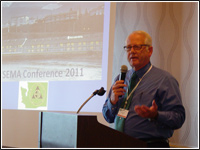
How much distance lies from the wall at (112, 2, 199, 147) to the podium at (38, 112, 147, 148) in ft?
6.94

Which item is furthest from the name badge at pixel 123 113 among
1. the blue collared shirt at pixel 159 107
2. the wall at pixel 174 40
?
the wall at pixel 174 40

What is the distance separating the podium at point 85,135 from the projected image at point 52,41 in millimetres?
2077

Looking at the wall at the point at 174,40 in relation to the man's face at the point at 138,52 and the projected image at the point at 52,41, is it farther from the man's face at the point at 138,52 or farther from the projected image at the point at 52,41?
the man's face at the point at 138,52

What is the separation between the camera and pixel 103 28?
12.6ft

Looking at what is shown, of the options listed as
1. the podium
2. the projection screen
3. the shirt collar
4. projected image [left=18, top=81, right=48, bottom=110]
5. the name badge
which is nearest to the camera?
the podium

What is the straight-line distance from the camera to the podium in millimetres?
1559

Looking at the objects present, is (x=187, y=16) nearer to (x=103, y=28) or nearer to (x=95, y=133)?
(x=103, y=28)

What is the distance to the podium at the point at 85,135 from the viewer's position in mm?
1559

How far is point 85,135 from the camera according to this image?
Answer: 61.6 inches

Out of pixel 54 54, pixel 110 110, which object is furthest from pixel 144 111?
pixel 54 54

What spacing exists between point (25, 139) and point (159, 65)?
2.34m

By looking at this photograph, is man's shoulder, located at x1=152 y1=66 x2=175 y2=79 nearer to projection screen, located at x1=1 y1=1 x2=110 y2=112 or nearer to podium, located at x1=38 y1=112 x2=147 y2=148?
podium, located at x1=38 y1=112 x2=147 y2=148

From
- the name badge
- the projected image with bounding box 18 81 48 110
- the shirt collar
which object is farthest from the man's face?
the projected image with bounding box 18 81 48 110

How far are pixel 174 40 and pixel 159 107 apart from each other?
6.59 ft
